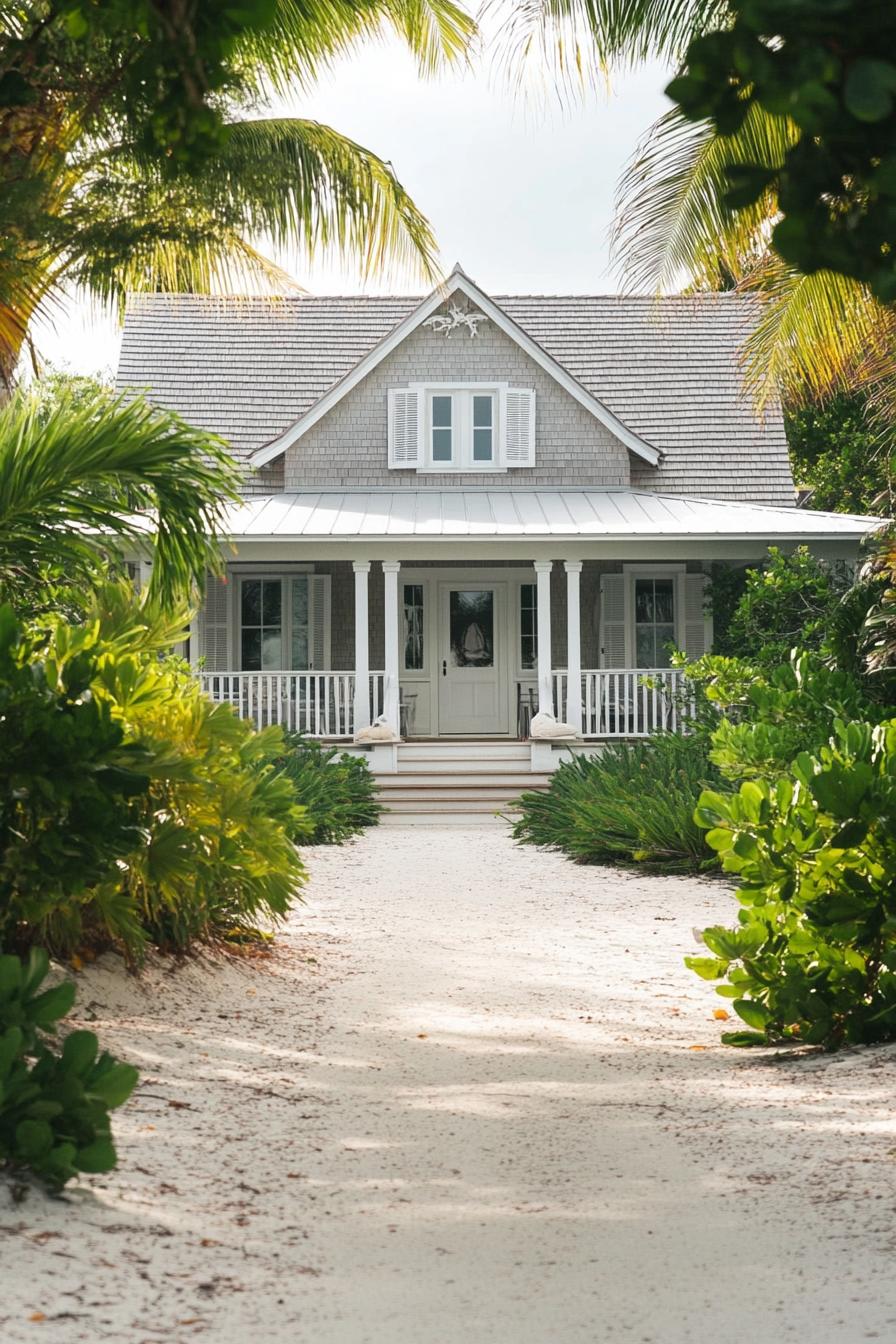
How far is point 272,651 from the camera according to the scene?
20312 millimetres

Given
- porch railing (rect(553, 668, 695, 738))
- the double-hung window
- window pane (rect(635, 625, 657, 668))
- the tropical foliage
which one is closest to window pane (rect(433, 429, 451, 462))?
the double-hung window

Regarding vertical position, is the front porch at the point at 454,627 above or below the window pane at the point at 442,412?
below

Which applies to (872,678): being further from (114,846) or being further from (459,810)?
(114,846)

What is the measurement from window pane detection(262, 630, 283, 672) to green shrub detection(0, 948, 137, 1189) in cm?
1662

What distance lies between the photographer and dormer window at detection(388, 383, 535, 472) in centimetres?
2014

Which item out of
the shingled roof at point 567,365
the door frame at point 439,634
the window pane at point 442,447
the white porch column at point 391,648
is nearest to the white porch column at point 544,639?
the white porch column at point 391,648

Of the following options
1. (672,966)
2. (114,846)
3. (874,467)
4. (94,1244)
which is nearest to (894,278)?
(94,1244)

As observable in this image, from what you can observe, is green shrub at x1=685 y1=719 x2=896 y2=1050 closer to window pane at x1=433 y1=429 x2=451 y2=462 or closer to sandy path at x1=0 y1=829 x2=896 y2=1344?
sandy path at x1=0 y1=829 x2=896 y2=1344

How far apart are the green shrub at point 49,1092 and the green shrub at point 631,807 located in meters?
7.09

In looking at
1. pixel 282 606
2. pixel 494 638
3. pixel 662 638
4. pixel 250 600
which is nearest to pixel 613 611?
pixel 662 638

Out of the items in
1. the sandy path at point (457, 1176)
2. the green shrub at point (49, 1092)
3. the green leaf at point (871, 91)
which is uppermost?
the green leaf at point (871, 91)

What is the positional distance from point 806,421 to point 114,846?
2386 cm

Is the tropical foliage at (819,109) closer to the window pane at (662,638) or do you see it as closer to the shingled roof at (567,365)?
the window pane at (662,638)

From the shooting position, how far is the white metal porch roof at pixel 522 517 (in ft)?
56.4
